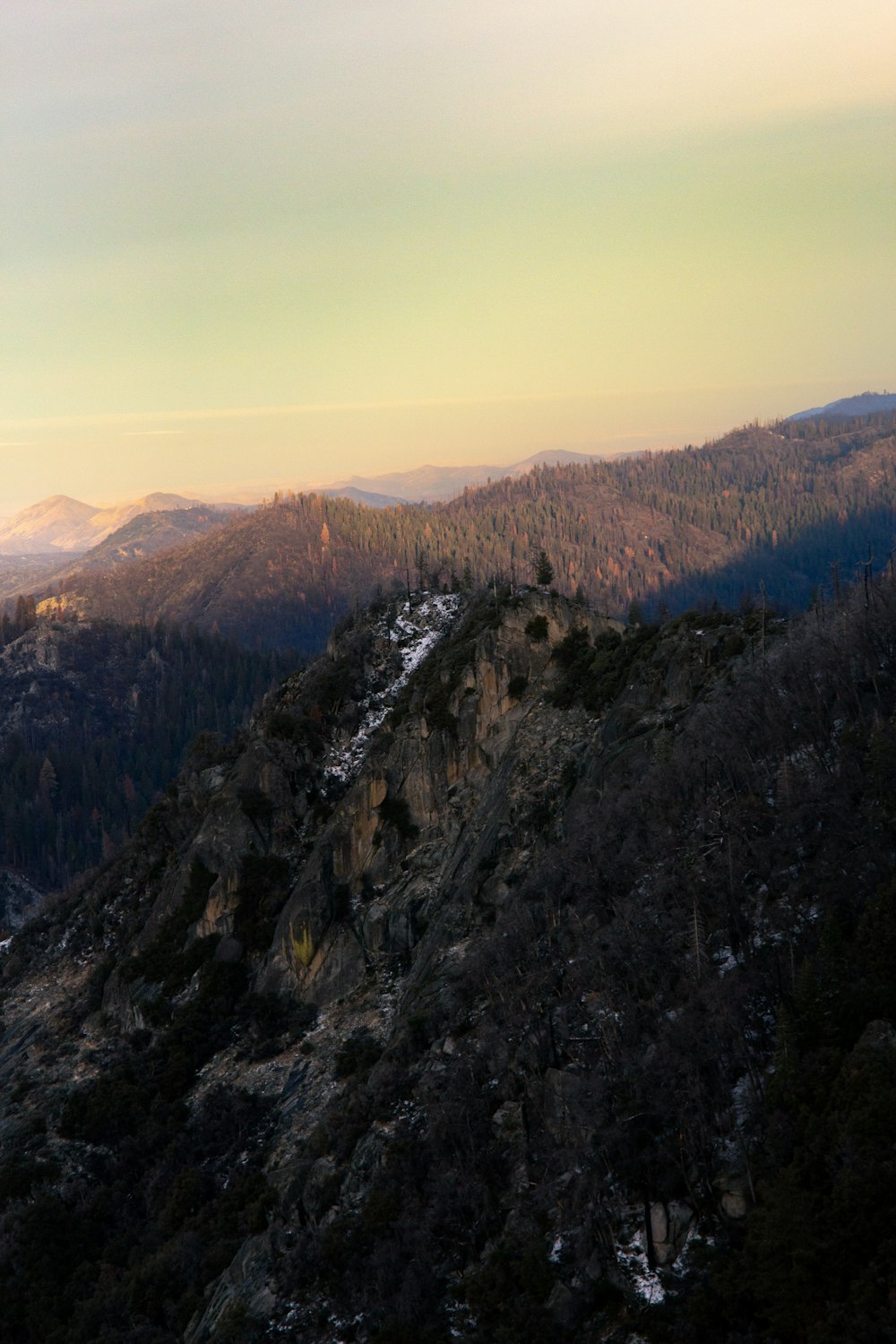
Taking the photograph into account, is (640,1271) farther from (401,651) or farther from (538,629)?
(401,651)

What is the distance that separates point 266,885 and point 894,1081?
5306 cm

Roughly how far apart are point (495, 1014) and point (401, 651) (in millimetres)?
47621

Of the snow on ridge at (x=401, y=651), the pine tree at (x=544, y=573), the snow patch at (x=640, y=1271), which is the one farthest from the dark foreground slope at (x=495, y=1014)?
the pine tree at (x=544, y=573)

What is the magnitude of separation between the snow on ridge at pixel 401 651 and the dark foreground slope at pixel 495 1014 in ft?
1.17

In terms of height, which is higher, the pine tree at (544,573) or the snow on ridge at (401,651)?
the pine tree at (544,573)

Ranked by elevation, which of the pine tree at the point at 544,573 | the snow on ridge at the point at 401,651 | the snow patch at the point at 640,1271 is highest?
the pine tree at the point at 544,573

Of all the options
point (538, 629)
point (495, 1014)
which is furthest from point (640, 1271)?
point (538, 629)

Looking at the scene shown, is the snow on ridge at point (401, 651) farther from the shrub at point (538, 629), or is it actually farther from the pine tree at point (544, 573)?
the shrub at point (538, 629)

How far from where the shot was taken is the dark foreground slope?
1190 inches

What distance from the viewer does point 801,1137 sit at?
28.8m

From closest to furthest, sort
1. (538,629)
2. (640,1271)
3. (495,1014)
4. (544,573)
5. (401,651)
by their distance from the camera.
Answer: (640,1271) < (495,1014) < (538,629) < (544,573) < (401,651)

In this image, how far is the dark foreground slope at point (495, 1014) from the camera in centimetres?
3022

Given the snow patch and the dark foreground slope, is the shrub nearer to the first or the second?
the dark foreground slope

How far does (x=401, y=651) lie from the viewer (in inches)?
3504
